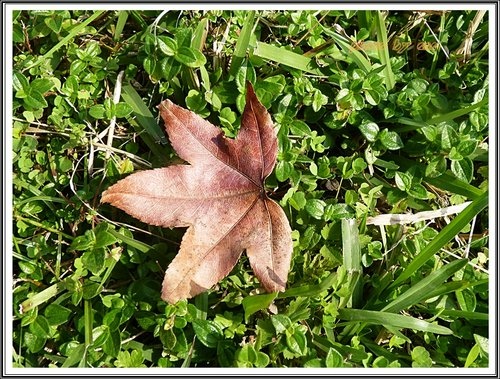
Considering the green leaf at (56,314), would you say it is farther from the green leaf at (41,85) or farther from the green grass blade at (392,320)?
the green grass blade at (392,320)

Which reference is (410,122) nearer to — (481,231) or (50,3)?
(481,231)

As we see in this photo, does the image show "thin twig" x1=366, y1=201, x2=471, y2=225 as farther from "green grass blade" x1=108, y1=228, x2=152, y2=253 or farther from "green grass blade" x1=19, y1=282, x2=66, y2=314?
"green grass blade" x1=19, y1=282, x2=66, y2=314

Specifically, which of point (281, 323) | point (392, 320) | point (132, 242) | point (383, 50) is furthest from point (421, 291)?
point (132, 242)

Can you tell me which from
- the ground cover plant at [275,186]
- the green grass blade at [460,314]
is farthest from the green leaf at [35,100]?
the green grass blade at [460,314]

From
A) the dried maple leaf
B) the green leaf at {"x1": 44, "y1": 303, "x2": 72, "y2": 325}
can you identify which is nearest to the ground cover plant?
the green leaf at {"x1": 44, "y1": 303, "x2": 72, "y2": 325}

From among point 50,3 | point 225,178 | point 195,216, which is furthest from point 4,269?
point 50,3
